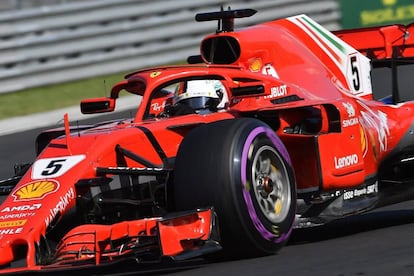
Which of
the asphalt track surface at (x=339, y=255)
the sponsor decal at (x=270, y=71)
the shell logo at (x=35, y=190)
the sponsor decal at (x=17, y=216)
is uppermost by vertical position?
the sponsor decal at (x=270, y=71)

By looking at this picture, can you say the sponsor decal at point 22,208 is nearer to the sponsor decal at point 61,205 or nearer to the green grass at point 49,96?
the sponsor decal at point 61,205

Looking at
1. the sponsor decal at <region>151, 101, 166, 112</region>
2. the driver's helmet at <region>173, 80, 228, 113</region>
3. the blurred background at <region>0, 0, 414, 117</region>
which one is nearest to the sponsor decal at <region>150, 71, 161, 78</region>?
the driver's helmet at <region>173, 80, 228, 113</region>

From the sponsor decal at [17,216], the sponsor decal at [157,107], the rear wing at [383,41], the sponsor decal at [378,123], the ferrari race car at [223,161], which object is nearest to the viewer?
the ferrari race car at [223,161]

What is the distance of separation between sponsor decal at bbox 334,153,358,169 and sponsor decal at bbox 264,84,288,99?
68 centimetres

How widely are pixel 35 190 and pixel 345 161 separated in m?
2.09

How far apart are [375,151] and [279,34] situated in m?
1.18

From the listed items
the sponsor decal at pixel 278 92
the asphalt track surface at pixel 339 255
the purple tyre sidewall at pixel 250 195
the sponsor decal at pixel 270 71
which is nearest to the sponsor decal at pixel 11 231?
the asphalt track surface at pixel 339 255

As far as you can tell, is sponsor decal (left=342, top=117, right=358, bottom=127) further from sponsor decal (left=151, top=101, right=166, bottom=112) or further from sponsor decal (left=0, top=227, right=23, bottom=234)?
sponsor decal (left=0, top=227, right=23, bottom=234)

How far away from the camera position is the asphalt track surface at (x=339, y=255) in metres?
5.71

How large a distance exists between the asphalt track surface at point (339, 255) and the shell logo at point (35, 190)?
0.69 meters

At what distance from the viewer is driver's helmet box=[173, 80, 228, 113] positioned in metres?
7.33

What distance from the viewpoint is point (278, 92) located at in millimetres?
7332

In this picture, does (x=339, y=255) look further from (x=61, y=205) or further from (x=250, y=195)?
(x=61, y=205)

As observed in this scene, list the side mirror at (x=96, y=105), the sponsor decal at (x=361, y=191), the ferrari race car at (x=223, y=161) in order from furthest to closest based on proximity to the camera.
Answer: the side mirror at (x=96, y=105)
the sponsor decal at (x=361, y=191)
the ferrari race car at (x=223, y=161)
